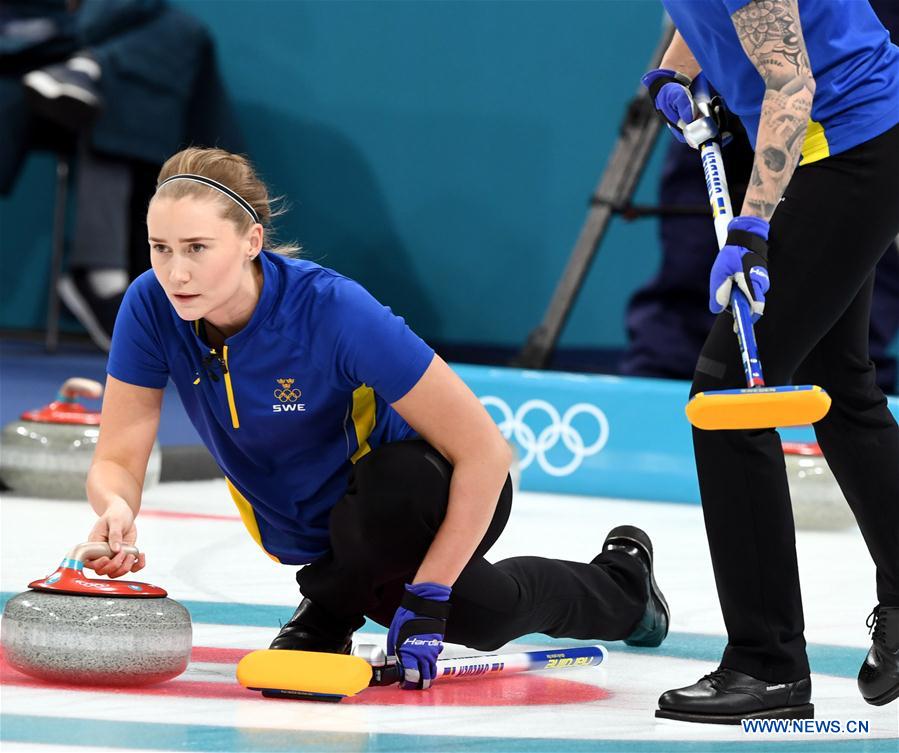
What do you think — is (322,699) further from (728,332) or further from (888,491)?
(888,491)

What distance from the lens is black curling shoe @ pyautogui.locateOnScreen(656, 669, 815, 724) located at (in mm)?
2180

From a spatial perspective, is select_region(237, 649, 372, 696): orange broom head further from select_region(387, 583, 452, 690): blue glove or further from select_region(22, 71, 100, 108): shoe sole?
select_region(22, 71, 100, 108): shoe sole

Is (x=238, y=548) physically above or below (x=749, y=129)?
below

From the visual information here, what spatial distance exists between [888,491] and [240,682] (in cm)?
103

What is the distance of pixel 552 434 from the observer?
5211 millimetres

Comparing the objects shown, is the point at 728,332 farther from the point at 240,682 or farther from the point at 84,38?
the point at 84,38

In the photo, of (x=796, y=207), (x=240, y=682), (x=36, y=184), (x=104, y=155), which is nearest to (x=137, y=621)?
(x=240, y=682)

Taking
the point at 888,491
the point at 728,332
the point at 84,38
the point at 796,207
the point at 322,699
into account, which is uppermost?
the point at 84,38

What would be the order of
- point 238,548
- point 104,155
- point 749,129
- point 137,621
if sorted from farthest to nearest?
point 104,155 → point 238,548 → point 749,129 → point 137,621

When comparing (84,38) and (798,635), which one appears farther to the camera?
(84,38)

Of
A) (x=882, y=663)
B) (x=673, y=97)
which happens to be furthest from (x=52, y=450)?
(x=882, y=663)

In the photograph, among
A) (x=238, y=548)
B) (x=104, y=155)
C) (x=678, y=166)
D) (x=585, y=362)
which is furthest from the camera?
(x=585, y=362)

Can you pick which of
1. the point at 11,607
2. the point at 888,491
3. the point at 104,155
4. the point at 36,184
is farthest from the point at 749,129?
the point at 36,184

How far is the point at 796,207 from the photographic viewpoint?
2.26 m
